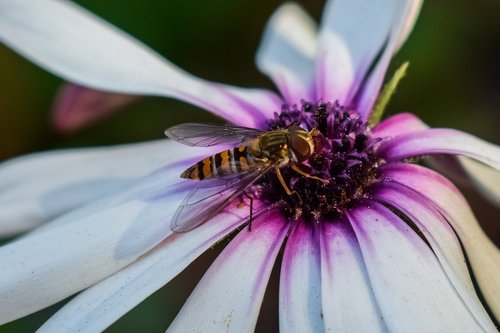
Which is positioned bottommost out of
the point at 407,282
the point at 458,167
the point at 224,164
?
the point at 407,282

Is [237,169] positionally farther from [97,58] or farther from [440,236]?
[97,58]

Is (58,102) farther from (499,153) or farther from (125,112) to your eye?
(499,153)

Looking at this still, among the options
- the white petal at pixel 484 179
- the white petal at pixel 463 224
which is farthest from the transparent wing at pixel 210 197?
the white petal at pixel 484 179

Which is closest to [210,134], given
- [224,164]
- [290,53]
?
[224,164]

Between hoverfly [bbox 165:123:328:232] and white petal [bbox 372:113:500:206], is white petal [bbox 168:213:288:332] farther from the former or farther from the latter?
white petal [bbox 372:113:500:206]

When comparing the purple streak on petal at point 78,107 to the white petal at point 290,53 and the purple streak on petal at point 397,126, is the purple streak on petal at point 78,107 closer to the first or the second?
the white petal at point 290,53

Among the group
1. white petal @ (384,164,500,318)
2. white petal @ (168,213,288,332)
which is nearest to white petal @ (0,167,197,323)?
white petal @ (168,213,288,332)
